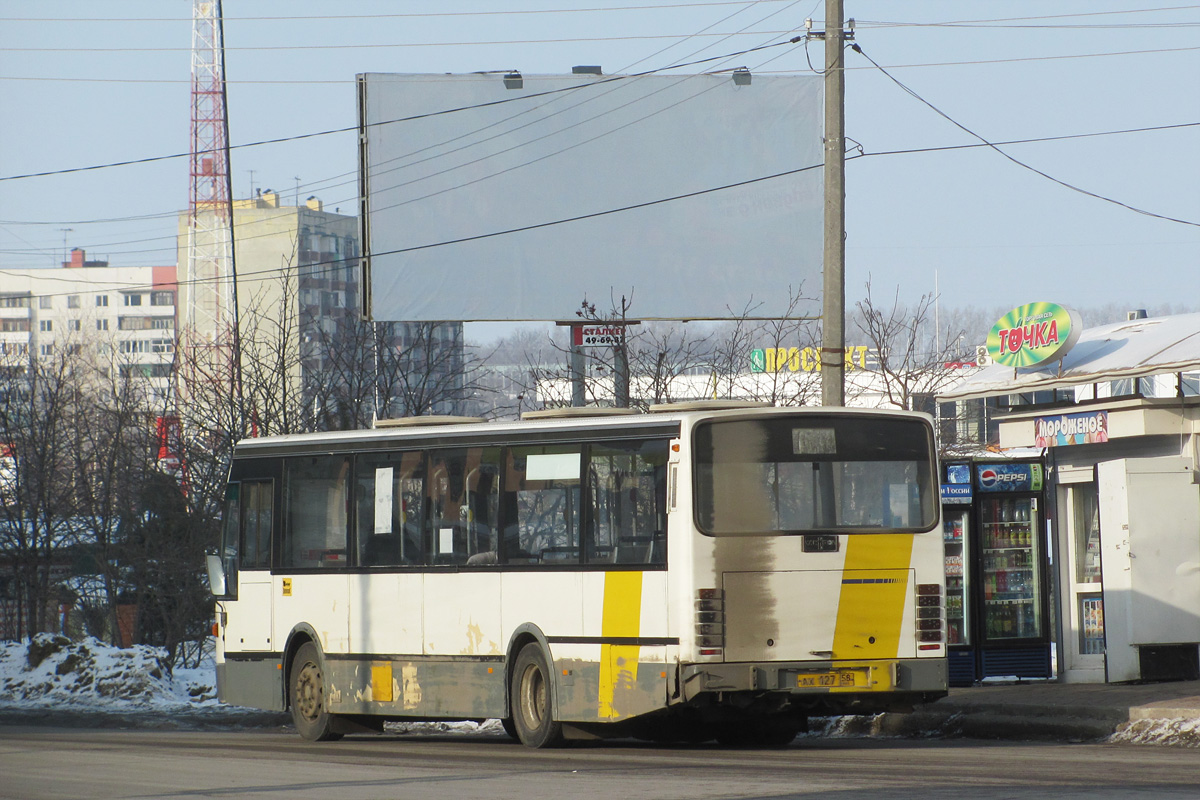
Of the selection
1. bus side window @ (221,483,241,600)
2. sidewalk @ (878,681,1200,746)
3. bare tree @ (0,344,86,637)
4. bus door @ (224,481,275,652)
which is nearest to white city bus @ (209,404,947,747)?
bus door @ (224,481,275,652)

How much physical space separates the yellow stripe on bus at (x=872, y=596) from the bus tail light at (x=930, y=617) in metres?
0.15

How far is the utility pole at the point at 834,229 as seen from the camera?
53.3 ft

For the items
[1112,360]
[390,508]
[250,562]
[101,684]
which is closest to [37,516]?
[101,684]

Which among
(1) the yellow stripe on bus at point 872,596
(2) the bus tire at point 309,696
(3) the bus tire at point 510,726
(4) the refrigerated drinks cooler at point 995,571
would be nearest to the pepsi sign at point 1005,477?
(4) the refrigerated drinks cooler at point 995,571

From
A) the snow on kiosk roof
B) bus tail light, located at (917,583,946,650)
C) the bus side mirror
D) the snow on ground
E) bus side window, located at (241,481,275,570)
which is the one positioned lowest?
the snow on ground

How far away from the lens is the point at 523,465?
1387 cm

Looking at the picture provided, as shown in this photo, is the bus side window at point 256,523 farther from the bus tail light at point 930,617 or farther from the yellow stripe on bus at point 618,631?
the bus tail light at point 930,617

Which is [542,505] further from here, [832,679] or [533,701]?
[832,679]

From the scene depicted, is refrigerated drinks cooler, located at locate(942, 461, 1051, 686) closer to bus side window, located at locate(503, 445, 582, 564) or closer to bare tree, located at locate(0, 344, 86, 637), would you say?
bus side window, located at locate(503, 445, 582, 564)

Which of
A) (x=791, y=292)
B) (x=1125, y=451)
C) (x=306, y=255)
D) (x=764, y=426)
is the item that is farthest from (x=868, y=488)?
(x=306, y=255)

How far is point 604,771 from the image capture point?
1097 cm

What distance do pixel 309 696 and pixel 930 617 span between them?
6.41 metres

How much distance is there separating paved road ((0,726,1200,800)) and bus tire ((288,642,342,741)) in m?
1.06

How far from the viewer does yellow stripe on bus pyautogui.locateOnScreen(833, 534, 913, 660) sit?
12562 millimetres
